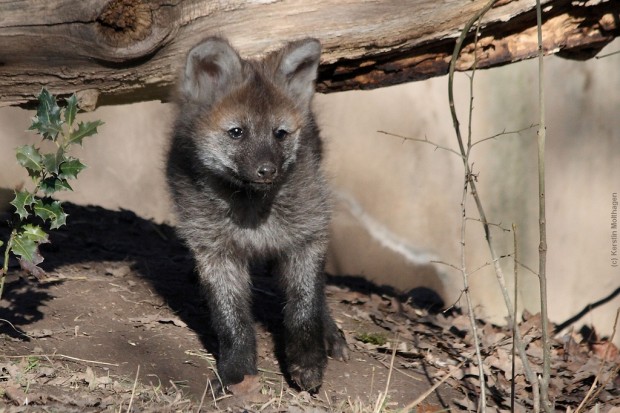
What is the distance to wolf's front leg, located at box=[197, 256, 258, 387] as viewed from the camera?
449 centimetres

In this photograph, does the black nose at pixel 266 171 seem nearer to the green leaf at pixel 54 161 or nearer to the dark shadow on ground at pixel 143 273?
the green leaf at pixel 54 161

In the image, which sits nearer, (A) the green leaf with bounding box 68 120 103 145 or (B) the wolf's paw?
(A) the green leaf with bounding box 68 120 103 145

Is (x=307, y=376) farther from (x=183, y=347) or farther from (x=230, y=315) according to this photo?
(x=183, y=347)

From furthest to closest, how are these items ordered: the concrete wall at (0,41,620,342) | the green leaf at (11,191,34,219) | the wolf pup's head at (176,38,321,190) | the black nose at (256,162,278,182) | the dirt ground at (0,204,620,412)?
the concrete wall at (0,41,620,342)
the wolf pup's head at (176,38,321,190)
the black nose at (256,162,278,182)
the dirt ground at (0,204,620,412)
the green leaf at (11,191,34,219)

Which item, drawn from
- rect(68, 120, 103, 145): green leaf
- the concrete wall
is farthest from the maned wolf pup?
the concrete wall

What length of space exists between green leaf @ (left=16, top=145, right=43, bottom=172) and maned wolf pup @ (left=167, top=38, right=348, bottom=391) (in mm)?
908

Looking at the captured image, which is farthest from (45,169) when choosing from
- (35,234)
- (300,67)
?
(300,67)

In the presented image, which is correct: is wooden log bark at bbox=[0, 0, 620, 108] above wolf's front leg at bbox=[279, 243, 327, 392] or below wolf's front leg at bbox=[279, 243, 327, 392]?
above

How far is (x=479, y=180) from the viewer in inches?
291

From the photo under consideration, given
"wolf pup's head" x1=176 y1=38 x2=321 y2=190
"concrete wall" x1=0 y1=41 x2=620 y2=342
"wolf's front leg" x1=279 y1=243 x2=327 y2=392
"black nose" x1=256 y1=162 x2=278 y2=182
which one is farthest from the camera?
"concrete wall" x1=0 y1=41 x2=620 y2=342

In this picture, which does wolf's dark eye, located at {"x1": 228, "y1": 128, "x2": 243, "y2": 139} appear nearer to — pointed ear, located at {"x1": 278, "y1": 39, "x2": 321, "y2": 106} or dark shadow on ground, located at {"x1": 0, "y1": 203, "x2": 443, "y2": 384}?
pointed ear, located at {"x1": 278, "y1": 39, "x2": 321, "y2": 106}

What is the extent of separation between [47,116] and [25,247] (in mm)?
698

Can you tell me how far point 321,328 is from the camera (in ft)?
15.5

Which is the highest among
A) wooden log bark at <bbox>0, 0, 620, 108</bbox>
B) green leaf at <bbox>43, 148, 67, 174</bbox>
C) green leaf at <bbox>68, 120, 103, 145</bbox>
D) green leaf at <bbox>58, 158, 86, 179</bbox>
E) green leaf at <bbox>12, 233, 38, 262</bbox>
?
wooden log bark at <bbox>0, 0, 620, 108</bbox>
